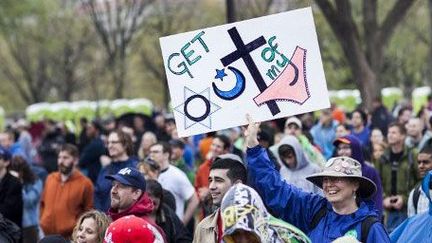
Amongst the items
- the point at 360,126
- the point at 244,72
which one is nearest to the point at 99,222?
the point at 244,72

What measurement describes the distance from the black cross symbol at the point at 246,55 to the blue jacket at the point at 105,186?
3.47 m

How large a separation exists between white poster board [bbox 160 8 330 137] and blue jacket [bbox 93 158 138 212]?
340 cm

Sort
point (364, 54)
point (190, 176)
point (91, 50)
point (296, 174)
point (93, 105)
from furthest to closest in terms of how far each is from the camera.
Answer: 1. point (91, 50)
2. point (93, 105)
3. point (364, 54)
4. point (190, 176)
5. point (296, 174)

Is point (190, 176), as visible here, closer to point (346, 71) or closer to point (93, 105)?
point (93, 105)

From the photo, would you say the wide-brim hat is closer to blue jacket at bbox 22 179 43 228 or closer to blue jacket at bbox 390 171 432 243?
blue jacket at bbox 390 171 432 243

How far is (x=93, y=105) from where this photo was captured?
147ft

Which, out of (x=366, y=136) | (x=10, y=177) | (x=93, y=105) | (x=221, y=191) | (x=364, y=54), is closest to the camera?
(x=221, y=191)

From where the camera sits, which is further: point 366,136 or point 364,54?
point 364,54

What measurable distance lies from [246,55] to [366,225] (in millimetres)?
1757

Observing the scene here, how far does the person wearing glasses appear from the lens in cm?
1070

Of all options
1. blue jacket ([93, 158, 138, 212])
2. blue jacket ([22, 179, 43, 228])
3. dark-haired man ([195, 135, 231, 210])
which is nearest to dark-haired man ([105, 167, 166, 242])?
blue jacket ([93, 158, 138, 212])

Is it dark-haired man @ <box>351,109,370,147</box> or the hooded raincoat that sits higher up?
dark-haired man @ <box>351,109,370,147</box>

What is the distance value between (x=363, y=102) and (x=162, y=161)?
33.4ft

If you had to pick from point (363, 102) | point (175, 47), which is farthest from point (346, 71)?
point (175, 47)
